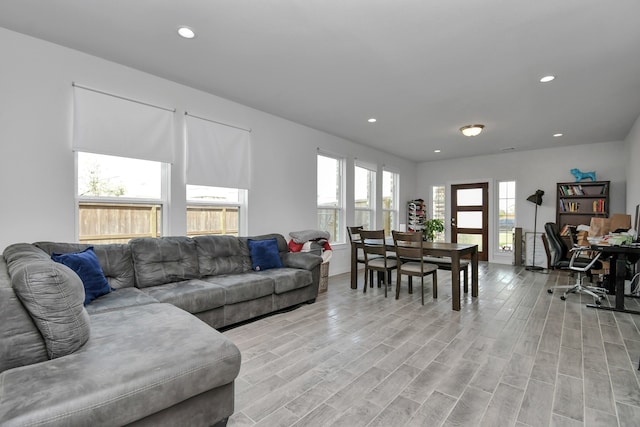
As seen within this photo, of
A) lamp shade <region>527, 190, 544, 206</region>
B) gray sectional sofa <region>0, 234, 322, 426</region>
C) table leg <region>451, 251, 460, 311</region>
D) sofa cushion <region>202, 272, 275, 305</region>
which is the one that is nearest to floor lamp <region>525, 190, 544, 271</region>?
lamp shade <region>527, 190, 544, 206</region>

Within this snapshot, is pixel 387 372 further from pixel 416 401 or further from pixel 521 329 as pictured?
pixel 521 329

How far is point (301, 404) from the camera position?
186 centimetres

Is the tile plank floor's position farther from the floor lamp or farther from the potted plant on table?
the potted plant on table

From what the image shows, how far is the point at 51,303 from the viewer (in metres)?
1.44

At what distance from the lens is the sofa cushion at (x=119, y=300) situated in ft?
7.39

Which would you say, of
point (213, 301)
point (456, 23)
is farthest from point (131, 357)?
point (456, 23)

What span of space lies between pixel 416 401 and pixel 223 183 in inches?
126

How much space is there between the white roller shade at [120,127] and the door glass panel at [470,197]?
6958mm

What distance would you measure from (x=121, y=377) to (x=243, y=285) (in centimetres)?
180

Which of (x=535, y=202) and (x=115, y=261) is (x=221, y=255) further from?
(x=535, y=202)

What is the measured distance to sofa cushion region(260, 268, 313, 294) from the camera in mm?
3432

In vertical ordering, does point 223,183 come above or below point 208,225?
above

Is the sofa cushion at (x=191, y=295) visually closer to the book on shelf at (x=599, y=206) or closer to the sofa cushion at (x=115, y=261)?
the sofa cushion at (x=115, y=261)

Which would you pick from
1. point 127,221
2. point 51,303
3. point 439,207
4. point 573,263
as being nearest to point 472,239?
point 439,207
